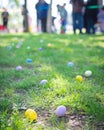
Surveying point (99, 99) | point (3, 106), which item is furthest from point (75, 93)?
point (3, 106)

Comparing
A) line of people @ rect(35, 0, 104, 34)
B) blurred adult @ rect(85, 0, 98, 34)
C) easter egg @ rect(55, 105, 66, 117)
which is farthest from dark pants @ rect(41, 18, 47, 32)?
Result: easter egg @ rect(55, 105, 66, 117)

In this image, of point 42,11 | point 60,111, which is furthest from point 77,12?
point 60,111

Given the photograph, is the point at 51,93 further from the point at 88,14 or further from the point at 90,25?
the point at 88,14

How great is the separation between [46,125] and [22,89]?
3.98 ft

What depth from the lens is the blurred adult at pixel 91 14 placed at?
12508 millimetres

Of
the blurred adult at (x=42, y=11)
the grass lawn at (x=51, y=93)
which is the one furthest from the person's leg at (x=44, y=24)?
the grass lawn at (x=51, y=93)

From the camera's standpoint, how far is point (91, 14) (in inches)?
497

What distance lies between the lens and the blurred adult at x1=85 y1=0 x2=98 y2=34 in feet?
41.0

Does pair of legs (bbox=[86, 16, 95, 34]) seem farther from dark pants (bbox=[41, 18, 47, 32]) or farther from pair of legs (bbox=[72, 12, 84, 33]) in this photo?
dark pants (bbox=[41, 18, 47, 32])

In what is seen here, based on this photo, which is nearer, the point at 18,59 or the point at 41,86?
the point at 41,86

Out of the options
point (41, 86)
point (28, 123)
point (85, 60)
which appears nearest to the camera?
point (28, 123)

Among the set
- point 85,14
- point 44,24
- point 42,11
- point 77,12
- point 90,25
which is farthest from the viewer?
point 44,24

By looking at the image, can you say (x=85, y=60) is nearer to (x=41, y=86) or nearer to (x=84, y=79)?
(x=84, y=79)

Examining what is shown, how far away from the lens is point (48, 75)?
175 inches
